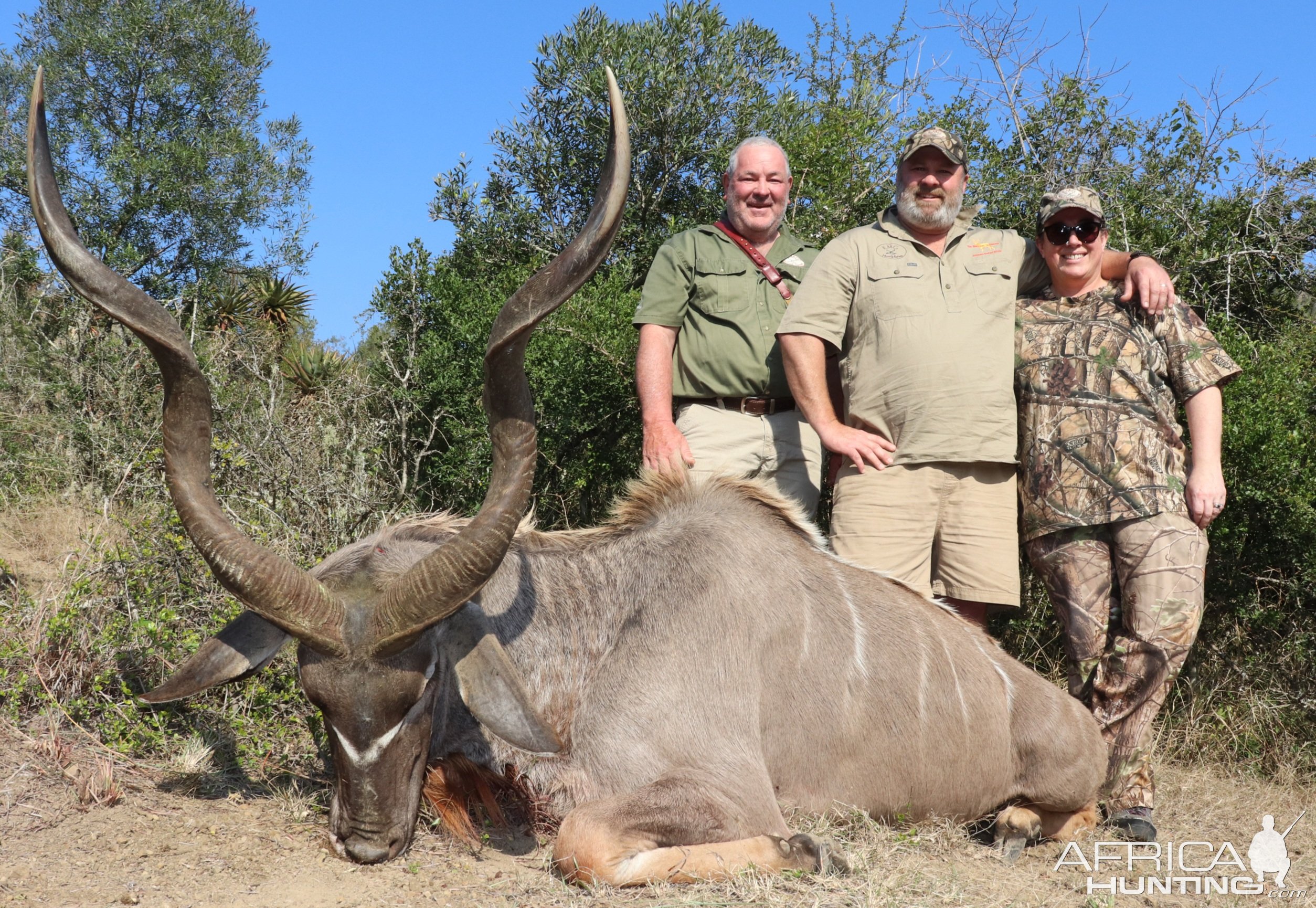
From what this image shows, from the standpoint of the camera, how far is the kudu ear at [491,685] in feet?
12.6

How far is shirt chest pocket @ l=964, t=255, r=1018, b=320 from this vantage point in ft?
16.4

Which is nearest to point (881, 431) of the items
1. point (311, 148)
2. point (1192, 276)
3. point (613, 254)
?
point (1192, 276)

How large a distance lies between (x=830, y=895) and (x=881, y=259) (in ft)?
9.29

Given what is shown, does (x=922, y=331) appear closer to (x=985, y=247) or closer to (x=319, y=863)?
(x=985, y=247)

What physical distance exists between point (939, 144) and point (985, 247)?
20.9 inches

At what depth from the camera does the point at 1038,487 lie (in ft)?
16.5

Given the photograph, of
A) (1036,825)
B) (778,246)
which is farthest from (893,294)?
(1036,825)

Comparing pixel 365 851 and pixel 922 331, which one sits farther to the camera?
pixel 922 331

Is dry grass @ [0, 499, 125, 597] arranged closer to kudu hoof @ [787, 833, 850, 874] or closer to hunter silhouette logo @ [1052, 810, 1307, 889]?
kudu hoof @ [787, 833, 850, 874]

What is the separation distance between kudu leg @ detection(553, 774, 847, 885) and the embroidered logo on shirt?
2.76 m

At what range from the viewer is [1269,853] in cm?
458

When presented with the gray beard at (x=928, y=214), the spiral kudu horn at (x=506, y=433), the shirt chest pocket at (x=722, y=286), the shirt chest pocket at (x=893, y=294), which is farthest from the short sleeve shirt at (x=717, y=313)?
the spiral kudu horn at (x=506, y=433)

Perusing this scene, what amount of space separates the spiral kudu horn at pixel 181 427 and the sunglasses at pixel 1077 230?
3552 millimetres

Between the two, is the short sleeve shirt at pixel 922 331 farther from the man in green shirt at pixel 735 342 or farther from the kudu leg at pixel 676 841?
the kudu leg at pixel 676 841
